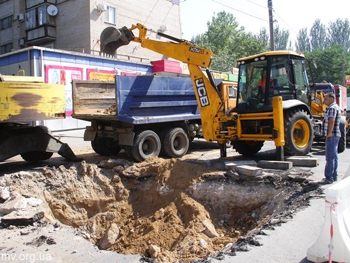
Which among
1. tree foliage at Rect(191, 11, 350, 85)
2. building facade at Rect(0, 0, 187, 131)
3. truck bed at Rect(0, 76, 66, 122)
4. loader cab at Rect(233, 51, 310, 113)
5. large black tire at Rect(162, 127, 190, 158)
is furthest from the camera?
tree foliage at Rect(191, 11, 350, 85)

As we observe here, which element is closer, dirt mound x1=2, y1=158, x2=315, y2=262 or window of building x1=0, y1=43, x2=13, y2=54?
dirt mound x1=2, y1=158, x2=315, y2=262

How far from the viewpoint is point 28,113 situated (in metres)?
7.02

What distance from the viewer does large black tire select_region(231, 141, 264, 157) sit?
9266mm

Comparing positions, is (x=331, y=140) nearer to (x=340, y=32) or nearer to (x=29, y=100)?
(x=29, y=100)

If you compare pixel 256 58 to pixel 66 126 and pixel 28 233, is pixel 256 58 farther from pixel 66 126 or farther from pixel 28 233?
pixel 66 126

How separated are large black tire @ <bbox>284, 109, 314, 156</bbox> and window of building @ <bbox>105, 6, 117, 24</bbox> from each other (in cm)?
1984

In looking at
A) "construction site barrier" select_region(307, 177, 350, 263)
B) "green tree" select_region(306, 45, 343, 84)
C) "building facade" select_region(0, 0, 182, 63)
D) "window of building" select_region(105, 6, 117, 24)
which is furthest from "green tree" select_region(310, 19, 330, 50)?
"construction site barrier" select_region(307, 177, 350, 263)

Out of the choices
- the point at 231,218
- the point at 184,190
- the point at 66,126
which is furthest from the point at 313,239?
the point at 66,126

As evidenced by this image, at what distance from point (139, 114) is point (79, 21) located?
18208mm

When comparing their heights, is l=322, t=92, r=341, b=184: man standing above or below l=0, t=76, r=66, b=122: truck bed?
below

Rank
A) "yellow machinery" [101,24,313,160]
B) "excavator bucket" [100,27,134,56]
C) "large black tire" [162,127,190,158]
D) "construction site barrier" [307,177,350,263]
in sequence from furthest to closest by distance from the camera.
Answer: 1. "large black tire" [162,127,190,158]
2. "excavator bucket" [100,27,134,56]
3. "yellow machinery" [101,24,313,160]
4. "construction site barrier" [307,177,350,263]

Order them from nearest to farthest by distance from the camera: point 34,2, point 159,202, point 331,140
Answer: point 331,140 → point 159,202 → point 34,2

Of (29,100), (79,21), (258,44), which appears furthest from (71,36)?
(258,44)

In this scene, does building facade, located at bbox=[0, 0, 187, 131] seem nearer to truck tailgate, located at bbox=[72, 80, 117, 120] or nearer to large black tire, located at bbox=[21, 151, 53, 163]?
truck tailgate, located at bbox=[72, 80, 117, 120]
